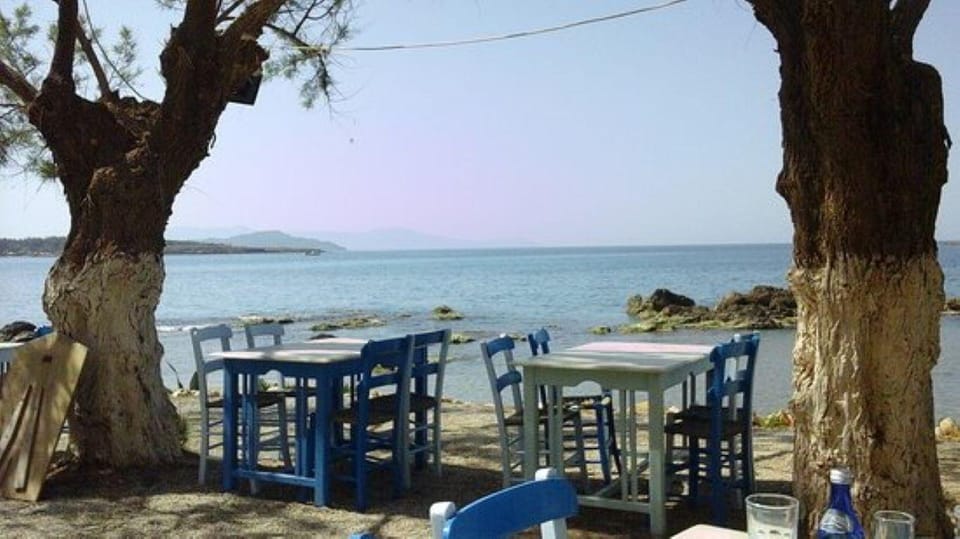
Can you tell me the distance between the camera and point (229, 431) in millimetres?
5652

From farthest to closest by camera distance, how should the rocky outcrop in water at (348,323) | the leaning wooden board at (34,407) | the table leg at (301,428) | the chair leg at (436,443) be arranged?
the rocky outcrop in water at (348,323) → the chair leg at (436,443) → the leaning wooden board at (34,407) → the table leg at (301,428)

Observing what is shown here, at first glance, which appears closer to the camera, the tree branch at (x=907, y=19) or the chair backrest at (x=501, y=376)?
the tree branch at (x=907, y=19)

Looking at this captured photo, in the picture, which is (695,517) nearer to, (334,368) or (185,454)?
(334,368)

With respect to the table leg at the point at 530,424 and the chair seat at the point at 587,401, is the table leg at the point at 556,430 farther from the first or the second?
the chair seat at the point at 587,401

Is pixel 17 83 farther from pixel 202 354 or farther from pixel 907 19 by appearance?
pixel 907 19

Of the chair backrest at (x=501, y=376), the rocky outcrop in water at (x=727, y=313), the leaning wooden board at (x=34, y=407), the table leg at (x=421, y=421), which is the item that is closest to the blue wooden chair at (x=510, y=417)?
the chair backrest at (x=501, y=376)

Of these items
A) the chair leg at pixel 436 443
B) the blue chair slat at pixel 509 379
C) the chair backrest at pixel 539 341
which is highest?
the chair backrest at pixel 539 341

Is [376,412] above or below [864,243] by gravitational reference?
below

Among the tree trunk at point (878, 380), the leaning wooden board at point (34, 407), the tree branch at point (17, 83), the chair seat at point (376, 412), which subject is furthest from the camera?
the tree branch at point (17, 83)

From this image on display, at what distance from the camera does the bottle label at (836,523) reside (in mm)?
1703

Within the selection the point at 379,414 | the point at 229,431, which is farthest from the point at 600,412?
the point at 229,431

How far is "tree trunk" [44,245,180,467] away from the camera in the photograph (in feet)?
20.0

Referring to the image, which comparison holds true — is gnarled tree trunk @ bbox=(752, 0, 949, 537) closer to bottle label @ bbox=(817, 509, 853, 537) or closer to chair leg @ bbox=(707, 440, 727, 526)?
chair leg @ bbox=(707, 440, 727, 526)

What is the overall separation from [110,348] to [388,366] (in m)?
1.88
